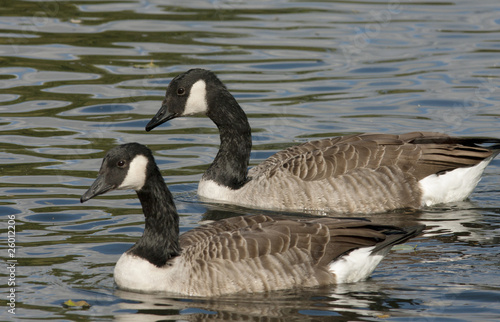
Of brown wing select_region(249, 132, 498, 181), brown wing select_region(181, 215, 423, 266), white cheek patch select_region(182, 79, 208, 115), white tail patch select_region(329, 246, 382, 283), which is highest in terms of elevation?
white cheek patch select_region(182, 79, 208, 115)

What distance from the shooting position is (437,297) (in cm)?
934

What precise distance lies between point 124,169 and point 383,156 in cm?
457

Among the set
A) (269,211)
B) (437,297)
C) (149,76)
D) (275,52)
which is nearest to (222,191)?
(269,211)

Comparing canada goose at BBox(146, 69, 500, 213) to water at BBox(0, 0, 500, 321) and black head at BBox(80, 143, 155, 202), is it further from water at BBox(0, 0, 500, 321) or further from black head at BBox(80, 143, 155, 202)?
black head at BBox(80, 143, 155, 202)

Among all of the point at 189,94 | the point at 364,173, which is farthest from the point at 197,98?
the point at 364,173

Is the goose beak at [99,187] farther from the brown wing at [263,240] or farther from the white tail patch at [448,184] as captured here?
the white tail patch at [448,184]

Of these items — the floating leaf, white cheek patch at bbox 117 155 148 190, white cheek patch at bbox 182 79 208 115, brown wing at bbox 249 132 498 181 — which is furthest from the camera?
white cheek patch at bbox 182 79 208 115

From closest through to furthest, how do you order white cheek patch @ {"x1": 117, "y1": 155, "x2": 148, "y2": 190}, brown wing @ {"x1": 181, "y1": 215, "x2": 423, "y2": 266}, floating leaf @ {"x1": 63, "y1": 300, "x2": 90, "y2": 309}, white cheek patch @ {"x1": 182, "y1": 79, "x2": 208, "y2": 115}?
1. floating leaf @ {"x1": 63, "y1": 300, "x2": 90, "y2": 309}
2. brown wing @ {"x1": 181, "y1": 215, "x2": 423, "y2": 266}
3. white cheek patch @ {"x1": 117, "y1": 155, "x2": 148, "y2": 190}
4. white cheek patch @ {"x1": 182, "y1": 79, "x2": 208, "y2": 115}

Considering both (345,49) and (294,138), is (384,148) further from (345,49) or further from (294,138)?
(345,49)

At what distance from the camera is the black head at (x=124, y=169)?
962 centimetres

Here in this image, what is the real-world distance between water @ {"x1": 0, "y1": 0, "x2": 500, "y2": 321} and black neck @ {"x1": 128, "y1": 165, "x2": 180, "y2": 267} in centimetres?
46

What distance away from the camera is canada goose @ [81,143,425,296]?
9.45 metres

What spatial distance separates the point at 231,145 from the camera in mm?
13570

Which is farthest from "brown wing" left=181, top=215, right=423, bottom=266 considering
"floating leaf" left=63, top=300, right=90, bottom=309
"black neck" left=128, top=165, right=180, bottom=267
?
"floating leaf" left=63, top=300, right=90, bottom=309
